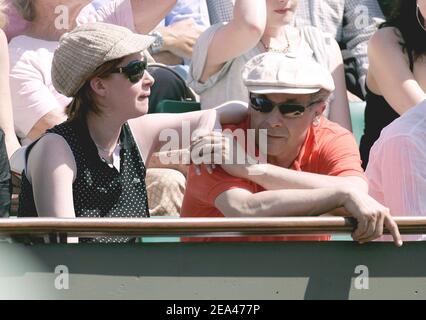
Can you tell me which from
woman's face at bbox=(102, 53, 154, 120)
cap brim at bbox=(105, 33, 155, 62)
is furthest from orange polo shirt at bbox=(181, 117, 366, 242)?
cap brim at bbox=(105, 33, 155, 62)

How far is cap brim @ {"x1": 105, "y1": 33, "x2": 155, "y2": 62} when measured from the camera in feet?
11.2

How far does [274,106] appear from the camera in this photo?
3482 millimetres

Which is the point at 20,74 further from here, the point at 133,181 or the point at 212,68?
the point at 133,181

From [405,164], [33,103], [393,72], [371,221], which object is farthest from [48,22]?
[371,221]

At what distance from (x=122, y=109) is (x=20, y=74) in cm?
125

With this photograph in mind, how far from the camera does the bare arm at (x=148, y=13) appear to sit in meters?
4.98

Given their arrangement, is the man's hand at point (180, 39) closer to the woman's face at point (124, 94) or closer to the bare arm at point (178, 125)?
the bare arm at point (178, 125)

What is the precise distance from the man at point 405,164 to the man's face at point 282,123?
0.24 metres

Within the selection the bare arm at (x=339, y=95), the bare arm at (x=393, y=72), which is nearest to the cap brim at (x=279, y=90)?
the bare arm at (x=393, y=72)

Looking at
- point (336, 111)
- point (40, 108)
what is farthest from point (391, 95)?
point (40, 108)

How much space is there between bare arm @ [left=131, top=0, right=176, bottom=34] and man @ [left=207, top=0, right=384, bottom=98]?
263 mm

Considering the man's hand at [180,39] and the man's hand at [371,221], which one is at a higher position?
the man's hand at [371,221]

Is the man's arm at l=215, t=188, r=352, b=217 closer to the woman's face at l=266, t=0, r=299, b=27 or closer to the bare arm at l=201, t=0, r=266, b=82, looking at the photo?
the bare arm at l=201, t=0, r=266, b=82

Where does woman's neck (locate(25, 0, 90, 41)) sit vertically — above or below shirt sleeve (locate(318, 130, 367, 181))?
above
